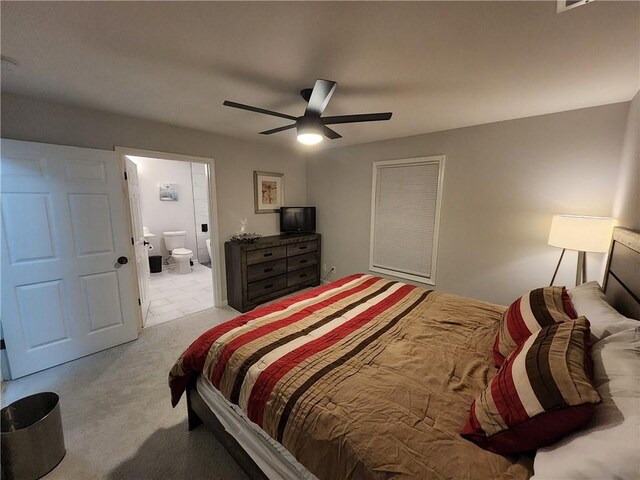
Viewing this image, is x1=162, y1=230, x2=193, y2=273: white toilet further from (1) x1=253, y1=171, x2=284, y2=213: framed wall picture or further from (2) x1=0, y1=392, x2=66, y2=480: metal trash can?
(2) x1=0, y1=392, x2=66, y2=480: metal trash can

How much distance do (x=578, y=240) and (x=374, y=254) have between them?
227 centimetres

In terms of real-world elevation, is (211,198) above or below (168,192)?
below

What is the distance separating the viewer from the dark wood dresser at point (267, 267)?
343cm

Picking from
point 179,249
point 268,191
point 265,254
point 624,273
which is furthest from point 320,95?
point 179,249

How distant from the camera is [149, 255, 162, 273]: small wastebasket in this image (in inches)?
204

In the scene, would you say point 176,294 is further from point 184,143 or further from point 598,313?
point 598,313

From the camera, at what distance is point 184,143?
306cm

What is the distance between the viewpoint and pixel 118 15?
1.20 metres

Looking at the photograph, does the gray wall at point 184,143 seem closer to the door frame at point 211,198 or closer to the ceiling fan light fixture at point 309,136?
the door frame at point 211,198

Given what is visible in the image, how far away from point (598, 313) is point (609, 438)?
Answer: 83 cm

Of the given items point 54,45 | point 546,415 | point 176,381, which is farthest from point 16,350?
point 546,415

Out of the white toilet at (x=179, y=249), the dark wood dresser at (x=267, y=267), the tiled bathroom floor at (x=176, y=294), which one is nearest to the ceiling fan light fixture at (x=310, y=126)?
the dark wood dresser at (x=267, y=267)

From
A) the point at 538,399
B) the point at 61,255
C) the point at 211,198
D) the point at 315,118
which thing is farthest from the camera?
the point at 211,198

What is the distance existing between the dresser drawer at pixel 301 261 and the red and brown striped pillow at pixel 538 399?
3.21 meters
